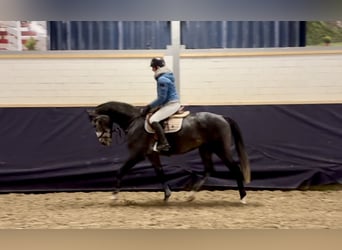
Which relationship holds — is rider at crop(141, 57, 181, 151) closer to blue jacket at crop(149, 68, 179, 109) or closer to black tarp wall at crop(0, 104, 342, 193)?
blue jacket at crop(149, 68, 179, 109)

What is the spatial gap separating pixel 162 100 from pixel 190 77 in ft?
4.10

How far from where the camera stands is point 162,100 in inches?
185

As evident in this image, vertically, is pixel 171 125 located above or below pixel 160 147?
above

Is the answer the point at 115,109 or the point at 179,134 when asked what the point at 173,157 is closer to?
the point at 179,134

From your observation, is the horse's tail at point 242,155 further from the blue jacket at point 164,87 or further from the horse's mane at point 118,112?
the horse's mane at point 118,112

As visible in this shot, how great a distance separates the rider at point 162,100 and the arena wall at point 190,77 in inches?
43.6

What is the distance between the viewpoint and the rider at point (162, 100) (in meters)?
4.68

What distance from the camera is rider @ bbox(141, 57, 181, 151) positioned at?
4680 mm

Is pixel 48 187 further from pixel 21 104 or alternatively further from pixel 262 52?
pixel 262 52

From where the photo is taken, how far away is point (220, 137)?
191 inches

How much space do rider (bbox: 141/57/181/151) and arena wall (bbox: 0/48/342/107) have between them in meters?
1.11

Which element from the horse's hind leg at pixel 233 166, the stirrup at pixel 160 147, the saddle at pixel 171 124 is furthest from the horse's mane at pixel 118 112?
the horse's hind leg at pixel 233 166

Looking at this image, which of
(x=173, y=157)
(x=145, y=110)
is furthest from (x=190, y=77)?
(x=145, y=110)

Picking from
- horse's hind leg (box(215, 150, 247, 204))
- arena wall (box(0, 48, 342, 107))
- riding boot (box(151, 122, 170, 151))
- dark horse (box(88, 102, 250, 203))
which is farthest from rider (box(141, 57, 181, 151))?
arena wall (box(0, 48, 342, 107))
